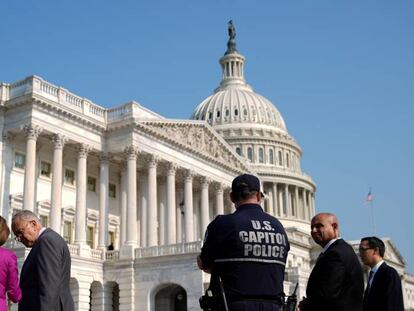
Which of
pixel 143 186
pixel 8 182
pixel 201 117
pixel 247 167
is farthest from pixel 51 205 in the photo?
pixel 201 117

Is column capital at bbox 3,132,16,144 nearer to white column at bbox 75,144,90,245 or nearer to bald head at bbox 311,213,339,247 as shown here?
white column at bbox 75,144,90,245

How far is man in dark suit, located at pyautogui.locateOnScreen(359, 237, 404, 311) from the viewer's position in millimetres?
10193

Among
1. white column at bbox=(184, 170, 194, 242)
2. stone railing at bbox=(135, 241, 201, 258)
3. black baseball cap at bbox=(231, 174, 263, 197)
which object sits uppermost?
white column at bbox=(184, 170, 194, 242)

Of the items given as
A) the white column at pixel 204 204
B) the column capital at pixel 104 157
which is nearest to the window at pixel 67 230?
the column capital at pixel 104 157

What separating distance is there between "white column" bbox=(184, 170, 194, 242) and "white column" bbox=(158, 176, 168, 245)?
1.86m

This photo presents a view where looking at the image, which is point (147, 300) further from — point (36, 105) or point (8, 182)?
point (36, 105)

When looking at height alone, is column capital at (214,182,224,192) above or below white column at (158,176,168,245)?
above

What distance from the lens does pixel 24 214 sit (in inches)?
371

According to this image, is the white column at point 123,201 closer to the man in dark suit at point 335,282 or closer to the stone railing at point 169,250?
the stone railing at point 169,250

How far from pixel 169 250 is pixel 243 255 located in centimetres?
4185

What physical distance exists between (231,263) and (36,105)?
42361 mm

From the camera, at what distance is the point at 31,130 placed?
154 feet

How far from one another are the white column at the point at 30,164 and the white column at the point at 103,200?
725 cm

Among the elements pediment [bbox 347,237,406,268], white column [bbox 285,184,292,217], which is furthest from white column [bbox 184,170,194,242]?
white column [bbox 285,184,292,217]
